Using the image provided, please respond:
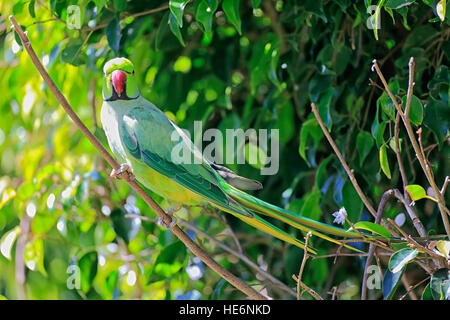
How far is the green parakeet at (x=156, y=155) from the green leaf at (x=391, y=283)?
0.19 metres

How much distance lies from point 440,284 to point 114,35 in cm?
101

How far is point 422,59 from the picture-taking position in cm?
156

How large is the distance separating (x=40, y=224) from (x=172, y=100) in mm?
597

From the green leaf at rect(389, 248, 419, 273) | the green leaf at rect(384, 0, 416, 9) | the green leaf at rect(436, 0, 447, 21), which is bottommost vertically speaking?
the green leaf at rect(389, 248, 419, 273)

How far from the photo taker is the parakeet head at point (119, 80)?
127 centimetres

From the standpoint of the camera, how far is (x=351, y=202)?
1.54 m

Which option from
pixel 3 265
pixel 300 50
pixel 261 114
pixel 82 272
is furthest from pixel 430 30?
pixel 3 265

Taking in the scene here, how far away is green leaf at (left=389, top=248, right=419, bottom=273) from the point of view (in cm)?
112

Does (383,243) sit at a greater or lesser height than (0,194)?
lesser

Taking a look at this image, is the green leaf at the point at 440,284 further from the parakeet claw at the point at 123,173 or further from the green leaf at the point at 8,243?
the green leaf at the point at 8,243

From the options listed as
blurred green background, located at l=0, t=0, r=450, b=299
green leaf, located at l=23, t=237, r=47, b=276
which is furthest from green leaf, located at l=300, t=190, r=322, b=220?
green leaf, located at l=23, t=237, r=47, b=276

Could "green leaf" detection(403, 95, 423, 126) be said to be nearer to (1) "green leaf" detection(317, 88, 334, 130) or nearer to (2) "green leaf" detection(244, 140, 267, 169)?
(1) "green leaf" detection(317, 88, 334, 130)

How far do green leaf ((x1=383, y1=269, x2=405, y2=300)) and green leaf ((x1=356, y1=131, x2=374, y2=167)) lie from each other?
0.40m

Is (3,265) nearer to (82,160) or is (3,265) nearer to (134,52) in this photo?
(82,160)
